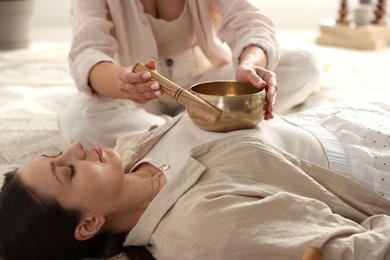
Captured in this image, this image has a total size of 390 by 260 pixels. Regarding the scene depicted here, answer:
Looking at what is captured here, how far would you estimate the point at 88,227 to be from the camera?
1.25 metres

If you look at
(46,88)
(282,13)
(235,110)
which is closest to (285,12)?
(282,13)

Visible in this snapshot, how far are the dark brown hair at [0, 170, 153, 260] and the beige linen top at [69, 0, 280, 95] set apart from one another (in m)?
0.57

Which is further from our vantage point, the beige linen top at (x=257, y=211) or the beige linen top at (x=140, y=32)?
the beige linen top at (x=140, y=32)

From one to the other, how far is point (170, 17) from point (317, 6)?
2.44m

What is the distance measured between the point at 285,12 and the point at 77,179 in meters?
3.18

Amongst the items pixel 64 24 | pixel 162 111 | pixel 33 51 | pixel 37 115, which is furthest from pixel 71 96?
pixel 64 24

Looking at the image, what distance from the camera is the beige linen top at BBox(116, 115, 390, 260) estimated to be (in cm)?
107

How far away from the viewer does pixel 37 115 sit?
2328mm

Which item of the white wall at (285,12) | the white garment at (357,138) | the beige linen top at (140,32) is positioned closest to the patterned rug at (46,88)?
the white garment at (357,138)

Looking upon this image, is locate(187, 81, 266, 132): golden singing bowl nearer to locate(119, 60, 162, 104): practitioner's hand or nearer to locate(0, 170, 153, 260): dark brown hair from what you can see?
locate(119, 60, 162, 104): practitioner's hand

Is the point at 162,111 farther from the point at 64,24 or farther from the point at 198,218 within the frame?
the point at 64,24

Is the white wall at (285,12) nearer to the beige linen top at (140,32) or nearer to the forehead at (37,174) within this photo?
the beige linen top at (140,32)

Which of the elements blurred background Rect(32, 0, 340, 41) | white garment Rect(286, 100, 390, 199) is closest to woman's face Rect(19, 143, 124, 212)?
white garment Rect(286, 100, 390, 199)

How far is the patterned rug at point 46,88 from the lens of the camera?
202 cm
